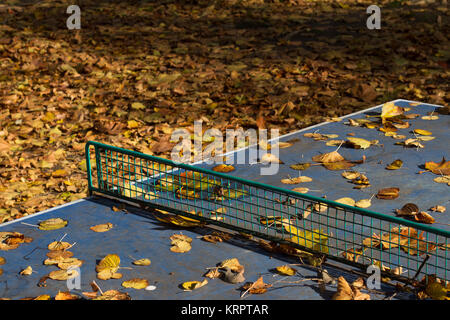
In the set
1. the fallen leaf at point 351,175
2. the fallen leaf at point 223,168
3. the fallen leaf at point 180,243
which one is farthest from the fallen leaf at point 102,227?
the fallen leaf at point 351,175

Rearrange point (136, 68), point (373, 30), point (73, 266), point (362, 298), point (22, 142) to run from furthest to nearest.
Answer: point (373, 30), point (136, 68), point (22, 142), point (73, 266), point (362, 298)

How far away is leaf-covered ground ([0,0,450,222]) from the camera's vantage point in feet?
27.1

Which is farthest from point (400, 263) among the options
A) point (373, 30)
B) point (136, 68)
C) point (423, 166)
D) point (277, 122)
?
point (373, 30)

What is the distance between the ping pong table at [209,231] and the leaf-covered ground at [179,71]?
1.41m

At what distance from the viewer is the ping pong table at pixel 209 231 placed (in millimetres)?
4125

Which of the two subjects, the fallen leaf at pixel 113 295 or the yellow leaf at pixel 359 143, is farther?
the yellow leaf at pixel 359 143

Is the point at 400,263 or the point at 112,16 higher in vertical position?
the point at 112,16

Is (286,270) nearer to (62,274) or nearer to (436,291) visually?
(436,291)

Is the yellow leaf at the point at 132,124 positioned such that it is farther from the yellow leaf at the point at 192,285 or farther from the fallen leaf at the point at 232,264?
the yellow leaf at the point at 192,285

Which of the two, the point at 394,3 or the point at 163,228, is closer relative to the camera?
the point at 163,228

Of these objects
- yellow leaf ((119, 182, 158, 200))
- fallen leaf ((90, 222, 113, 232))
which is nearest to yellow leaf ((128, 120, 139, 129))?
yellow leaf ((119, 182, 158, 200))

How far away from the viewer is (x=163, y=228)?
16.5ft

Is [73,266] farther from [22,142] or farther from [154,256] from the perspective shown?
[22,142]

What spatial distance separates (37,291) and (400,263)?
89.8 inches
